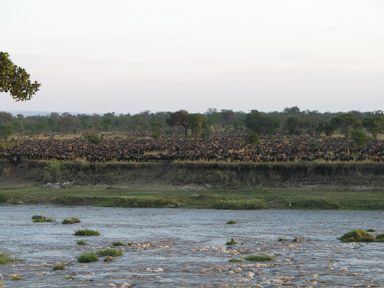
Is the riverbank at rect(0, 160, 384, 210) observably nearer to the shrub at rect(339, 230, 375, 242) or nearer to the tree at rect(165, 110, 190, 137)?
the shrub at rect(339, 230, 375, 242)

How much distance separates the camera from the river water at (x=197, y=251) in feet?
34.1

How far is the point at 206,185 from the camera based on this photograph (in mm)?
33906

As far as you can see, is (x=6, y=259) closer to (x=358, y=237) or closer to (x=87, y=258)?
(x=87, y=258)

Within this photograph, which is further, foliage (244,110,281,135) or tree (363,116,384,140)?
foliage (244,110,281,135)

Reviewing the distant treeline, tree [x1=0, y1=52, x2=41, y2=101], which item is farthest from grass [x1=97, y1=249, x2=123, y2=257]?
the distant treeline

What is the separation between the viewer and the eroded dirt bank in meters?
32.1

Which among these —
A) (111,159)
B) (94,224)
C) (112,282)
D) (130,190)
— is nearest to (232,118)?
(111,159)

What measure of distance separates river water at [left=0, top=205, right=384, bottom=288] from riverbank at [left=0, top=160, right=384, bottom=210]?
3084 millimetres

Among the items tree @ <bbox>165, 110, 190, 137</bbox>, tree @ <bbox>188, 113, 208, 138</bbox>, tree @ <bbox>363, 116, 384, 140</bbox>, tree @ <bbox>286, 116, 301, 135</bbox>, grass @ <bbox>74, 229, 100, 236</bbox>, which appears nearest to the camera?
grass @ <bbox>74, 229, 100, 236</bbox>

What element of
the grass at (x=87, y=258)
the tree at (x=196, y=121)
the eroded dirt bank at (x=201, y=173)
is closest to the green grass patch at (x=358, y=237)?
the grass at (x=87, y=258)

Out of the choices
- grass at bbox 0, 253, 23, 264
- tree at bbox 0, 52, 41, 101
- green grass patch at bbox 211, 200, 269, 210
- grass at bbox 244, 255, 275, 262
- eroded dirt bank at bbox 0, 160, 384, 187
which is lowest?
green grass patch at bbox 211, 200, 269, 210

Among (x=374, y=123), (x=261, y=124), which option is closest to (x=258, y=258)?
(x=374, y=123)

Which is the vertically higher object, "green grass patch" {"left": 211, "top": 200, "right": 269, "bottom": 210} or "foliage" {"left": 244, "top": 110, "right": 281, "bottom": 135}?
"foliage" {"left": 244, "top": 110, "right": 281, "bottom": 135}

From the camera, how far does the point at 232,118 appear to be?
13888cm
